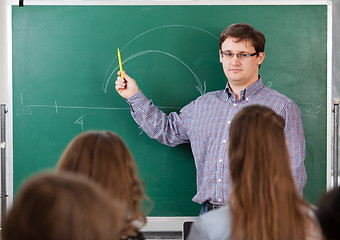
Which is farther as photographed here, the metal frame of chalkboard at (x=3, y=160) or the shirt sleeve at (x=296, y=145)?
the metal frame of chalkboard at (x=3, y=160)

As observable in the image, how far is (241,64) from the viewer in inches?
106

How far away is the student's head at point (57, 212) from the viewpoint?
2.59 ft

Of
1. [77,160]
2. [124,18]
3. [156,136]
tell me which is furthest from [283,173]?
[124,18]

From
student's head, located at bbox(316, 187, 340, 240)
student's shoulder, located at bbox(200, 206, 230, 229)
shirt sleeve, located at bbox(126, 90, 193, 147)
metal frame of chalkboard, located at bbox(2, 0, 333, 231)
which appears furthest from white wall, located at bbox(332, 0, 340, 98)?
student's head, located at bbox(316, 187, 340, 240)

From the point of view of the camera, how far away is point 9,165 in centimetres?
294

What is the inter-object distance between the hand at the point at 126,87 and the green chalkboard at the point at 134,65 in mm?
137

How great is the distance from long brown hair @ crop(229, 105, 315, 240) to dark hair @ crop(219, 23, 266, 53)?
4.07 ft

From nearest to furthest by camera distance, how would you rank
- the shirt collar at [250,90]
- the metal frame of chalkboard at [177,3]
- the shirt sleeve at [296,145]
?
the shirt sleeve at [296,145] → the shirt collar at [250,90] → the metal frame of chalkboard at [177,3]

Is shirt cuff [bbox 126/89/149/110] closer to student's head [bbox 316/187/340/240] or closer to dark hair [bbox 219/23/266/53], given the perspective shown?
dark hair [bbox 219/23/266/53]

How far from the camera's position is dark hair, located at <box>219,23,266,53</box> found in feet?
8.82

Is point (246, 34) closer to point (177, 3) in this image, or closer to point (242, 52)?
point (242, 52)

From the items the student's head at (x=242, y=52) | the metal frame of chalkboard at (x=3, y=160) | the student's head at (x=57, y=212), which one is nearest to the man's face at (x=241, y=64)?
the student's head at (x=242, y=52)

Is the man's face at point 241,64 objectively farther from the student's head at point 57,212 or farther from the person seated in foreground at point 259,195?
the student's head at point 57,212

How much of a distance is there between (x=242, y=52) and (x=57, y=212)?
2086 millimetres
